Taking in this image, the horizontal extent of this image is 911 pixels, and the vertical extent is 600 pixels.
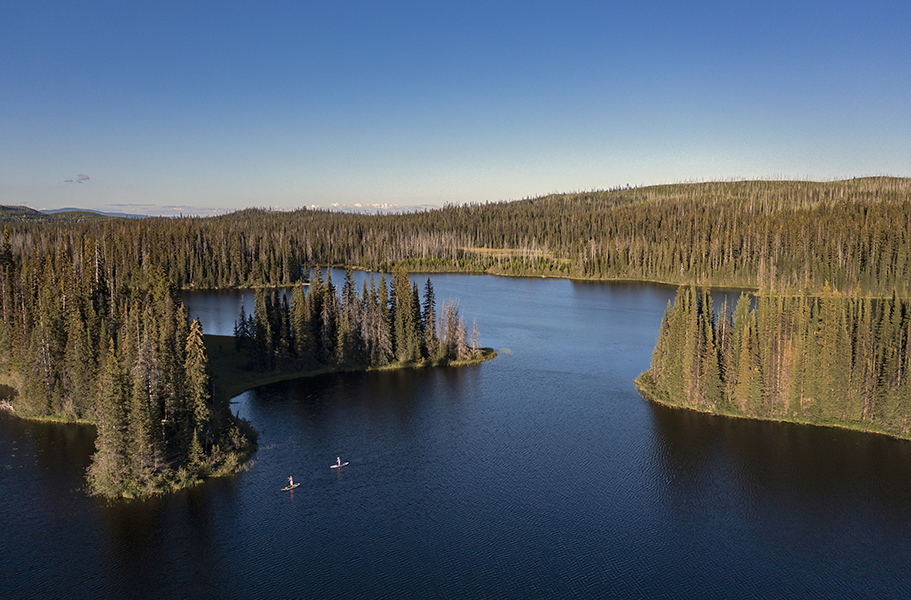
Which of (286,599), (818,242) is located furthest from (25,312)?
(818,242)

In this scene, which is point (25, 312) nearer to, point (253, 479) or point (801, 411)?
point (253, 479)

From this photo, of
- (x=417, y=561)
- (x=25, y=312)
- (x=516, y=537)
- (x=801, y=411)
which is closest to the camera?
(x=417, y=561)

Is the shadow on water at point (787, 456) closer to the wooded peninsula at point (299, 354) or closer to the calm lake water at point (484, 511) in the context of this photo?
the calm lake water at point (484, 511)

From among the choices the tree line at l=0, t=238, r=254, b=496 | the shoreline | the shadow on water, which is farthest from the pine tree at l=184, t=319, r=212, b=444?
the shoreline

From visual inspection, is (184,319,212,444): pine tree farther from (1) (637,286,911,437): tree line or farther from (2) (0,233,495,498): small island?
(1) (637,286,911,437): tree line

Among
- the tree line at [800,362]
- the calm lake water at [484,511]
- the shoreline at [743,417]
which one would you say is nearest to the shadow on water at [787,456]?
the calm lake water at [484,511]

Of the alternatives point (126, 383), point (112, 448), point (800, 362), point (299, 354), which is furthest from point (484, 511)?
point (299, 354)

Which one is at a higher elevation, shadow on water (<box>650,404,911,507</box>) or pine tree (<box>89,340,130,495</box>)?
pine tree (<box>89,340,130,495</box>)

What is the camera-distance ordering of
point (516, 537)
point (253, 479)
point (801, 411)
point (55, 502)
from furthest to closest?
point (801, 411) < point (253, 479) < point (55, 502) < point (516, 537)
